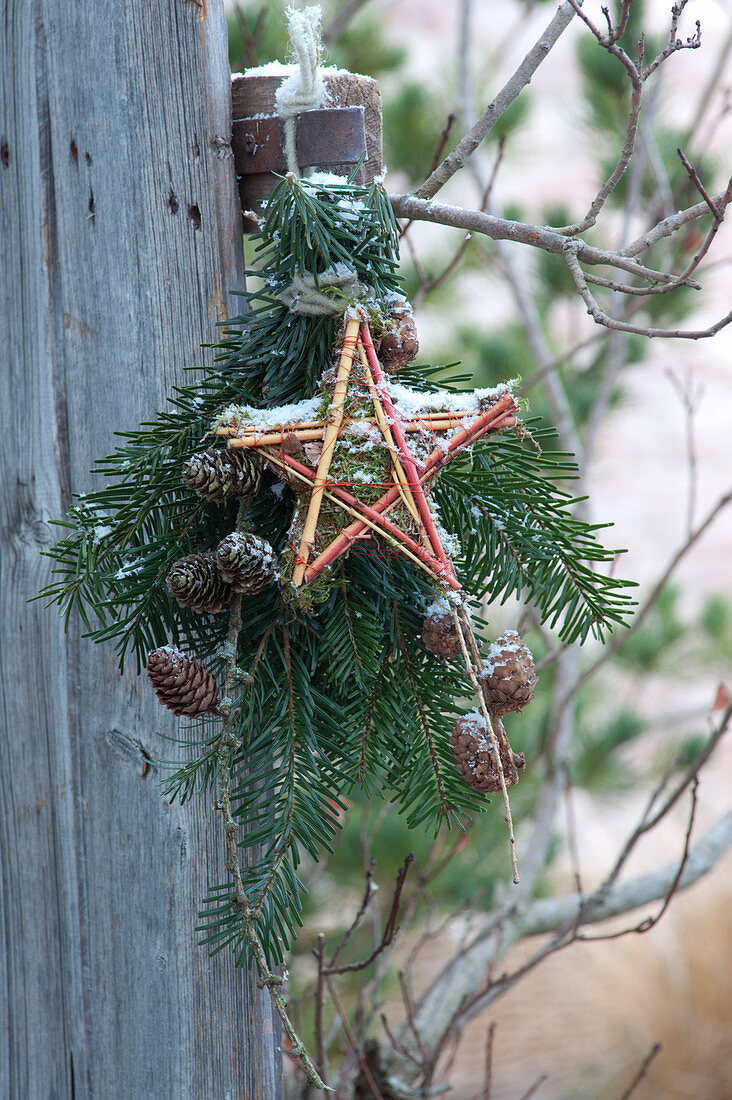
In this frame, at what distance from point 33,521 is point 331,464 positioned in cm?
34

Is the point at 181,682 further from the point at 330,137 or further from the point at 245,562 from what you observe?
the point at 330,137

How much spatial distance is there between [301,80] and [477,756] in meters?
0.42

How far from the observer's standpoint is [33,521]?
68 cm

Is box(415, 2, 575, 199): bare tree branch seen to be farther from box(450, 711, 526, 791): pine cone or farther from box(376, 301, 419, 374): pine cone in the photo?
box(450, 711, 526, 791): pine cone

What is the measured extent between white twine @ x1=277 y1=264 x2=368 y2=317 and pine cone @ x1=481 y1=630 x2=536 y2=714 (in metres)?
0.21

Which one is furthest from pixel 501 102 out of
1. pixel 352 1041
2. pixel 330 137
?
pixel 352 1041

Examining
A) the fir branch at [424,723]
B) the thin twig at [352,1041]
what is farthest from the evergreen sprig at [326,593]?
the thin twig at [352,1041]


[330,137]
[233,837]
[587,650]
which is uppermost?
[330,137]

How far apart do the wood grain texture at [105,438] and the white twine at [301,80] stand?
71mm

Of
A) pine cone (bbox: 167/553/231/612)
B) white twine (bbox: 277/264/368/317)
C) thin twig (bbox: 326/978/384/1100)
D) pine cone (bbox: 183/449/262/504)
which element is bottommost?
thin twig (bbox: 326/978/384/1100)

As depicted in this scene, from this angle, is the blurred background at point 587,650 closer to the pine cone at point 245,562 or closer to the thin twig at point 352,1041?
the thin twig at point 352,1041

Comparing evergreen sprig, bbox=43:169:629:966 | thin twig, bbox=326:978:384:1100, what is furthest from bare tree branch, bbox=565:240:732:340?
thin twig, bbox=326:978:384:1100

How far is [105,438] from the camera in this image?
2.11ft

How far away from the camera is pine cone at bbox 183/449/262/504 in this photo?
0.45 metres
